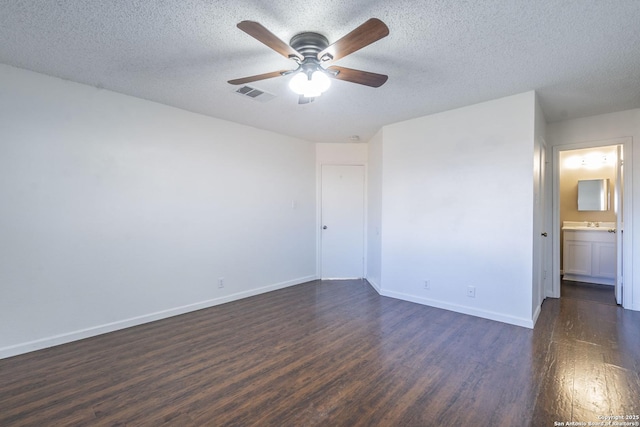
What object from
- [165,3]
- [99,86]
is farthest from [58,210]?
[165,3]

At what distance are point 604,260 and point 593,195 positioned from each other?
1.14 metres

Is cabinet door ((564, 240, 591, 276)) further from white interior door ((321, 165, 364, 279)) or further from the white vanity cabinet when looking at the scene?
white interior door ((321, 165, 364, 279))

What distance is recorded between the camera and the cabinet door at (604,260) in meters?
4.84

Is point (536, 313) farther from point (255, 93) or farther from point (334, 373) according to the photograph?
point (255, 93)

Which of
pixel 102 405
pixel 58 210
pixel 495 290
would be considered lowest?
pixel 102 405

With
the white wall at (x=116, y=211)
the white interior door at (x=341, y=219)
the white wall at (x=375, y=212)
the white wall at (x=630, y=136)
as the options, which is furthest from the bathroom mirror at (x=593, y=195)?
the white wall at (x=116, y=211)

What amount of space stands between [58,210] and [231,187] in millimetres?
1807

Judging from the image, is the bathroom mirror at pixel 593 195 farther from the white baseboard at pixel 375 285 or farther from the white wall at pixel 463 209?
the white baseboard at pixel 375 285

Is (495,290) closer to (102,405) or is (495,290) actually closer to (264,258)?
(264,258)

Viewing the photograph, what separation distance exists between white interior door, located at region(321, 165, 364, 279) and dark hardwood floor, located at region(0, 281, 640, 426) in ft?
5.99

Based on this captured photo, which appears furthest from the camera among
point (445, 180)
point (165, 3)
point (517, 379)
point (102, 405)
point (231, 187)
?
point (231, 187)

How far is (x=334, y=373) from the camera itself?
7.48ft

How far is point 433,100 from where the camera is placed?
10.7 feet

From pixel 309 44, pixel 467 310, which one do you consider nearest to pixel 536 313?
pixel 467 310
